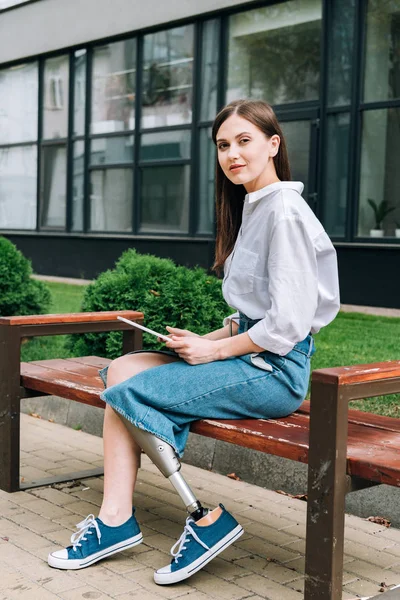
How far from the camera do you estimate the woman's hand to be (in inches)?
123

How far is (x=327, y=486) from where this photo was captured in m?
2.62

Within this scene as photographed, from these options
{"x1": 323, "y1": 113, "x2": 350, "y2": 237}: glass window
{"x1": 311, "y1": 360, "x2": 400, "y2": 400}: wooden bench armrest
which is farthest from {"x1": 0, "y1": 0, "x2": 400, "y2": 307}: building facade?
{"x1": 311, "y1": 360, "x2": 400, "y2": 400}: wooden bench armrest

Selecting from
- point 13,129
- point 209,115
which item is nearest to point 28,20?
point 13,129

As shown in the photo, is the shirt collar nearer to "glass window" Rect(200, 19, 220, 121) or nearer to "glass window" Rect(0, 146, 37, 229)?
"glass window" Rect(200, 19, 220, 121)

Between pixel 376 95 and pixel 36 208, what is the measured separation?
28.8 feet

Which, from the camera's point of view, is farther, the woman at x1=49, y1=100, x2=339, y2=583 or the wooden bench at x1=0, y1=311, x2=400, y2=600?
the woman at x1=49, y1=100, x2=339, y2=583

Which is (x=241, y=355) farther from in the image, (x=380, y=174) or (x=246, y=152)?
(x=380, y=174)

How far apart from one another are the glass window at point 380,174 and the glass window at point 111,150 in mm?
5253

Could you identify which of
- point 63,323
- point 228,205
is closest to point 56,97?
point 63,323

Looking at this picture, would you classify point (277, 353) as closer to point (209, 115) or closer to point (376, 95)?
point (376, 95)

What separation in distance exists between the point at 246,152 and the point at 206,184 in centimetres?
1137

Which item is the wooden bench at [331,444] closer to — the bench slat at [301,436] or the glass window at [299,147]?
the bench slat at [301,436]

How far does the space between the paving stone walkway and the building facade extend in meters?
7.79

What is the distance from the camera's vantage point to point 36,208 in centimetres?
1839
